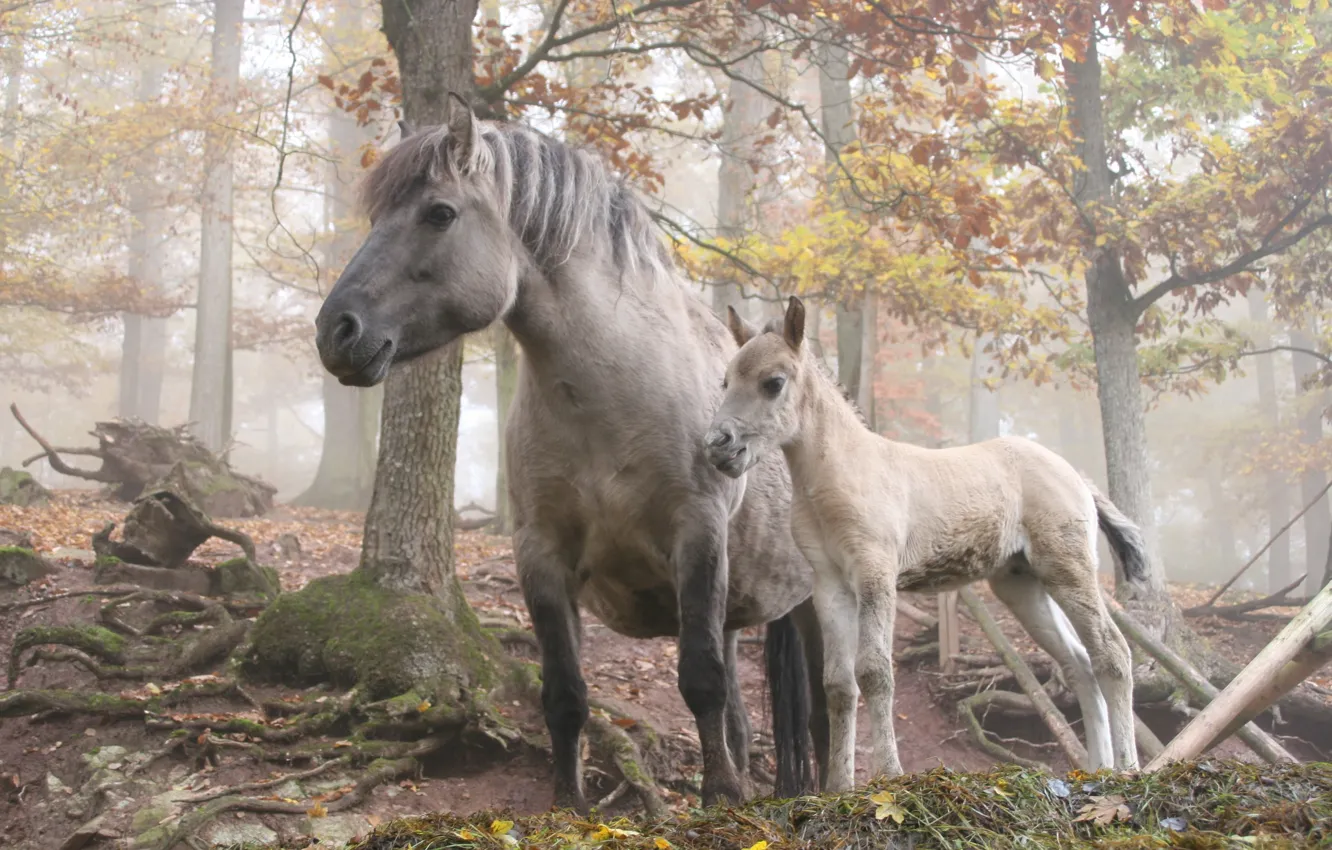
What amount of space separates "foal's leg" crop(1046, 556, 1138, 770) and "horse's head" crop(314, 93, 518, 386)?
285cm

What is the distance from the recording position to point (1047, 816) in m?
2.74

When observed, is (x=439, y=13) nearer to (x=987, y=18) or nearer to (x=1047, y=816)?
(x=987, y=18)

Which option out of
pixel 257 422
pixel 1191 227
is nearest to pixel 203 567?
pixel 1191 227

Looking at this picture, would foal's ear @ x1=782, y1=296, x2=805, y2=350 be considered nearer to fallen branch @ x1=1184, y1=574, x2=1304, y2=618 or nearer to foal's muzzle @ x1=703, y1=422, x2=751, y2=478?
foal's muzzle @ x1=703, y1=422, x2=751, y2=478

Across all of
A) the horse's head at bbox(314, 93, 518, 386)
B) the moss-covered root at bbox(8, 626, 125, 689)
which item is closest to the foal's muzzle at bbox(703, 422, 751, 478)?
the horse's head at bbox(314, 93, 518, 386)

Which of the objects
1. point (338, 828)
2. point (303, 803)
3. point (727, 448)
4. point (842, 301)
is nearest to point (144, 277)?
point (842, 301)

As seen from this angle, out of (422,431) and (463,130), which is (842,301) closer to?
(422,431)

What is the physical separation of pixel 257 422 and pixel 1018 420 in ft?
141

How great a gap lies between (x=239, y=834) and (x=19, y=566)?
14.4ft

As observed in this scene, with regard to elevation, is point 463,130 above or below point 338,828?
above

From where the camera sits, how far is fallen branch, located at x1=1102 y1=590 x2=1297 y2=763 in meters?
5.82

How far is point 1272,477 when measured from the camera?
2992 centimetres

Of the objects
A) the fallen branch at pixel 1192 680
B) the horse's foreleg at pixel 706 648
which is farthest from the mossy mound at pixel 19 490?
the fallen branch at pixel 1192 680

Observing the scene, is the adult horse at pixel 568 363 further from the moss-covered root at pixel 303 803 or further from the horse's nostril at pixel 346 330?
the moss-covered root at pixel 303 803
